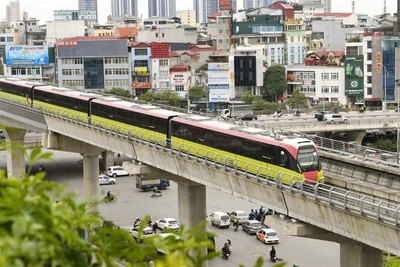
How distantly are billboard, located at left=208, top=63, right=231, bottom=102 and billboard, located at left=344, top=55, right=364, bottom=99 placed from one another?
1098 cm

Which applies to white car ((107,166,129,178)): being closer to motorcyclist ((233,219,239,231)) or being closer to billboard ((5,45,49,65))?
motorcyclist ((233,219,239,231))

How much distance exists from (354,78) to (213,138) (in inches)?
1970

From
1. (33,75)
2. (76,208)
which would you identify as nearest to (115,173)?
(33,75)

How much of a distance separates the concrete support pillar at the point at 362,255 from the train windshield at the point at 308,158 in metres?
2.26

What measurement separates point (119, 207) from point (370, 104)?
122 feet

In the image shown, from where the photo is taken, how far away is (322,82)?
7806 centimetres

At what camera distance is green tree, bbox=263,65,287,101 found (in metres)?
81.6

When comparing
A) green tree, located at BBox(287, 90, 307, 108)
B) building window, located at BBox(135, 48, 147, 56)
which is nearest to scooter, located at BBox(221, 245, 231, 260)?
green tree, located at BBox(287, 90, 307, 108)

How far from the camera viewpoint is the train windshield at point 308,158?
22.6m

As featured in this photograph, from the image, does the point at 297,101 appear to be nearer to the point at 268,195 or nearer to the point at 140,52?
the point at 140,52

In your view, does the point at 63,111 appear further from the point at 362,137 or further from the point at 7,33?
the point at 7,33

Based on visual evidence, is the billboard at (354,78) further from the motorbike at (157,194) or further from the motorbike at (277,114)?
the motorbike at (157,194)

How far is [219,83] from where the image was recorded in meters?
Answer: 79.4

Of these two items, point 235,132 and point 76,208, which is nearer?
point 76,208
